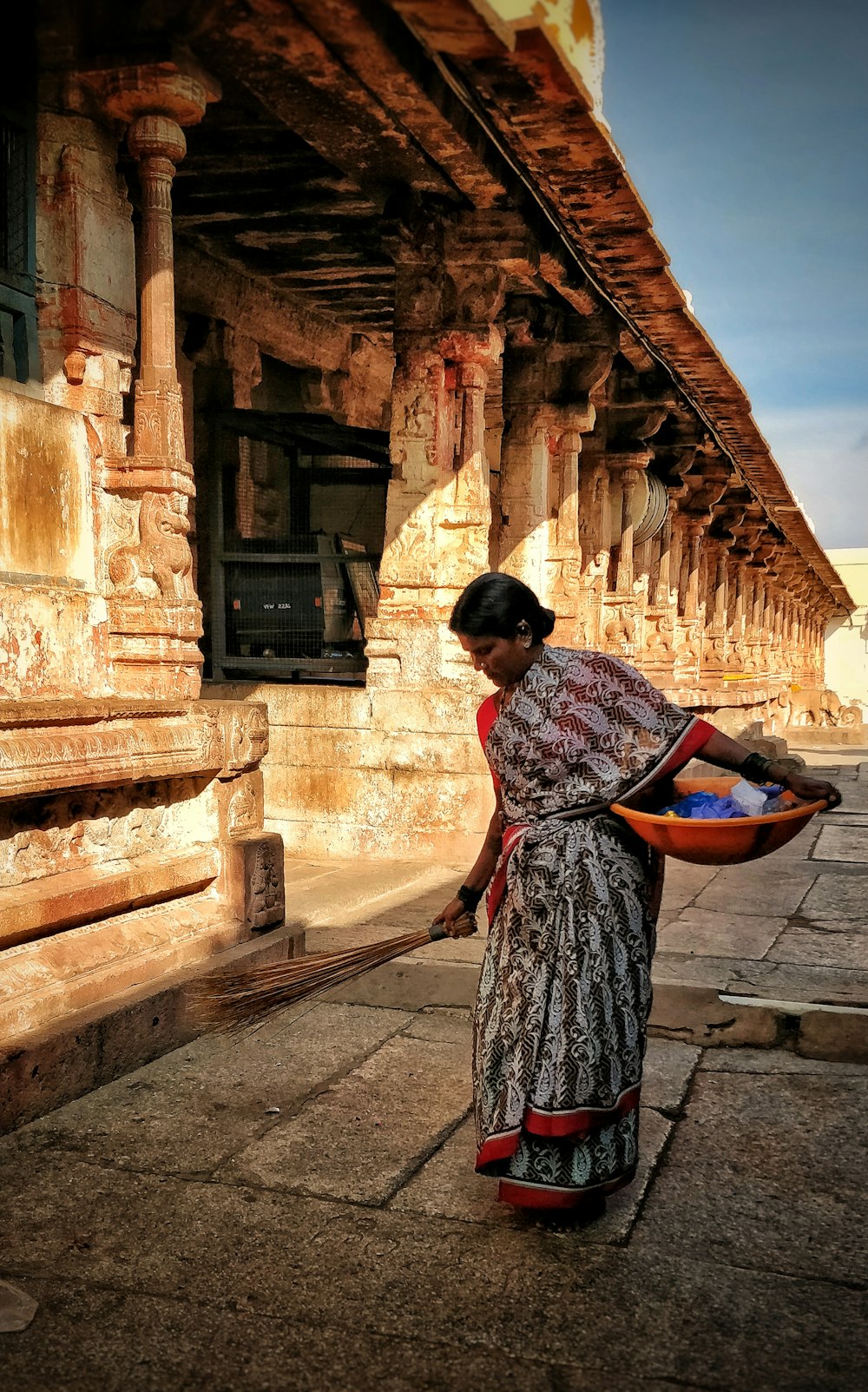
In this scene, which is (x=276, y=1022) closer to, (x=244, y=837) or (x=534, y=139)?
(x=244, y=837)

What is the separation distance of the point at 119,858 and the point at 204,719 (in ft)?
1.79

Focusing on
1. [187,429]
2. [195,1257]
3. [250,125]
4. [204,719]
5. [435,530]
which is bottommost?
[195,1257]

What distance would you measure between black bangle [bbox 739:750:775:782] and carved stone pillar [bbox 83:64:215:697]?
2.26 meters

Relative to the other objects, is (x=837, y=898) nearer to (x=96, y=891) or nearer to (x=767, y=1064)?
(x=767, y=1064)

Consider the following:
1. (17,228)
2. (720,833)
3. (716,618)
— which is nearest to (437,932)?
(720,833)

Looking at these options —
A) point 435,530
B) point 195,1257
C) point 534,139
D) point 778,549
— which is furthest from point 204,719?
point 778,549

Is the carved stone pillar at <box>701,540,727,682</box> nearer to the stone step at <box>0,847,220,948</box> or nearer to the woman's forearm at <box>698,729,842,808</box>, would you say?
the stone step at <box>0,847,220,948</box>

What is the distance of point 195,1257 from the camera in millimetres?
2617

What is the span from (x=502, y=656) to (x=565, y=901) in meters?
0.58

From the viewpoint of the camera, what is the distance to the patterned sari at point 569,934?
2.76 m

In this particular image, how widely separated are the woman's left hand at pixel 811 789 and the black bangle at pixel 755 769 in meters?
0.05

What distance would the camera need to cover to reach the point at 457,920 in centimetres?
313

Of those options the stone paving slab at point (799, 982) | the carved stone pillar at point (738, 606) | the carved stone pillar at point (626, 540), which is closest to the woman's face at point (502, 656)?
the stone paving slab at point (799, 982)

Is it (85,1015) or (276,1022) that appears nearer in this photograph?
(85,1015)
